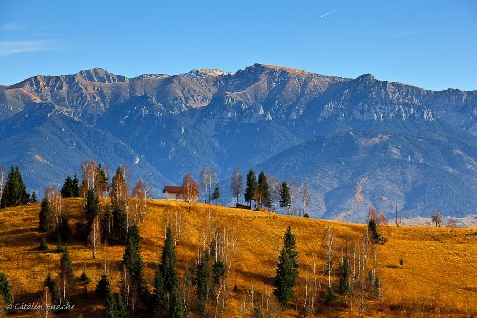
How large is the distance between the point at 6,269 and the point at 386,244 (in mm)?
74898

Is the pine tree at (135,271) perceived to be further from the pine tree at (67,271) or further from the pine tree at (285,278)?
the pine tree at (285,278)

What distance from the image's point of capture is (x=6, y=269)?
4857 inches

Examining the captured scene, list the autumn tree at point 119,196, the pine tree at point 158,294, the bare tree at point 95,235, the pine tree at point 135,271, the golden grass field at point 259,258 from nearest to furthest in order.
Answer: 1. the pine tree at point 158,294
2. the pine tree at point 135,271
3. the golden grass field at point 259,258
4. the bare tree at point 95,235
5. the autumn tree at point 119,196

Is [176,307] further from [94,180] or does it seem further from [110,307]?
[94,180]

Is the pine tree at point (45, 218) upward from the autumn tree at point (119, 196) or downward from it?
downward

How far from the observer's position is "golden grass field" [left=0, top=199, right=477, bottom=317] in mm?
121000

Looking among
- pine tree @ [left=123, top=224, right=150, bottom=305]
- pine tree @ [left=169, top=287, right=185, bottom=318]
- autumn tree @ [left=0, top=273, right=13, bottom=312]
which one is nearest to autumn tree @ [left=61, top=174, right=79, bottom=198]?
pine tree @ [left=123, top=224, right=150, bottom=305]

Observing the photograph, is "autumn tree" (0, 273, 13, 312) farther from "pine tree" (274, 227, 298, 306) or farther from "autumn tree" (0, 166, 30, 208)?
"autumn tree" (0, 166, 30, 208)

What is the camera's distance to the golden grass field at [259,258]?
121 m

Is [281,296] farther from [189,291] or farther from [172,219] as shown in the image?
[172,219]

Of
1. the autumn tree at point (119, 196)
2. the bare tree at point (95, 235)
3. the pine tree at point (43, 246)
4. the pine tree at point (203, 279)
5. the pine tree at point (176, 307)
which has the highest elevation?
the autumn tree at point (119, 196)

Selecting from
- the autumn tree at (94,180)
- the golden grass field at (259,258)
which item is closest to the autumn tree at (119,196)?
the golden grass field at (259,258)

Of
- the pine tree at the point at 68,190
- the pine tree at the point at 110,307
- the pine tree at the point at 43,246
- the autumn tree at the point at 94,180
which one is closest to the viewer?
the pine tree at the point at 110,307

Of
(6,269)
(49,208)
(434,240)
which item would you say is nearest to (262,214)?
(434,240)
